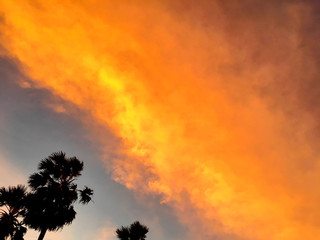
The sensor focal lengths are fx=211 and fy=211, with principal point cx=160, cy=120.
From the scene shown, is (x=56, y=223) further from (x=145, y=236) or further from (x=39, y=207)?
(x=145, y=236)

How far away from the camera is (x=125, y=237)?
79.0 feet

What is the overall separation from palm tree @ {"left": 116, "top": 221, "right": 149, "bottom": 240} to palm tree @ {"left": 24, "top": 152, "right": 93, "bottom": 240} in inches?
250

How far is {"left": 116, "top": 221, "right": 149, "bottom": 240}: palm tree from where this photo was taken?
2414cm

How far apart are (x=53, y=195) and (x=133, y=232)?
1033cm

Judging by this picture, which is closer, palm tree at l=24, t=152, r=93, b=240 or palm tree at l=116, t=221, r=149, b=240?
palm tree at l=24, t=152, r=93, b=240

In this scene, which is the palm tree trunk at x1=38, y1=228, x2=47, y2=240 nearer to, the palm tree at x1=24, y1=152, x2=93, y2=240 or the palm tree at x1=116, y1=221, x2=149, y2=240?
the palm tree at x1=24, y1=152, x2=93, y2=240

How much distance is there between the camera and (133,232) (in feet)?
79.9

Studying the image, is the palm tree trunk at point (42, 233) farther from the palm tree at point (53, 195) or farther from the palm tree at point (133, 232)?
the palm tree at point (133, 232)

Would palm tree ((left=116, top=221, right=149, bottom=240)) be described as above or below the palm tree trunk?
above

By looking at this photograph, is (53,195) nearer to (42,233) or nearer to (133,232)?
(42,233)

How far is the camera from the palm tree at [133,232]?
24141mm

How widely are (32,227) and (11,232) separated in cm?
568

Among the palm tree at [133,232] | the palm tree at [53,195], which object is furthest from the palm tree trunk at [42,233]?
the palm tree at [133,232]

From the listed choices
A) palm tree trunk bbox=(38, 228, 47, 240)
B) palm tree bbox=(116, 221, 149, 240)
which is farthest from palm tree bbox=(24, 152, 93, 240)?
palm tree bbox=(116, 221, 149, 240)
